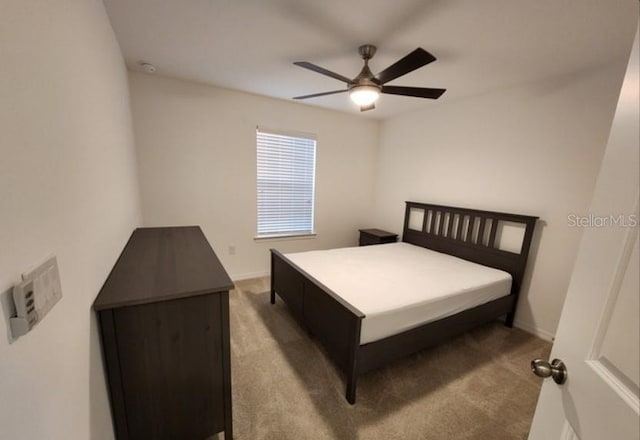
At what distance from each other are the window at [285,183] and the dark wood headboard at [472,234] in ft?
5.04

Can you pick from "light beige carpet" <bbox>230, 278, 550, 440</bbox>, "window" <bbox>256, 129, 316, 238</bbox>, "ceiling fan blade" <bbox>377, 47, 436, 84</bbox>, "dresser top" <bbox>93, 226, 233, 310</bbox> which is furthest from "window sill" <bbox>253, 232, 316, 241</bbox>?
"ceiling fan blade" <bbox>377, 47, 436, 84</bbox>

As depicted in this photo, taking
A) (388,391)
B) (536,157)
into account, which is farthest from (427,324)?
(536,157)

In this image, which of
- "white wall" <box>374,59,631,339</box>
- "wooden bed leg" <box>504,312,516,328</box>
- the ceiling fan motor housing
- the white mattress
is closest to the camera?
the white mattress

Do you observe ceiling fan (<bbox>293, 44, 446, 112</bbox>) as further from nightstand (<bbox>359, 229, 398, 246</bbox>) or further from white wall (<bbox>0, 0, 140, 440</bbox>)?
nightstand (<bbox>359, 229, 398, 246</bbox>)

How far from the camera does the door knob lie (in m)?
0.70

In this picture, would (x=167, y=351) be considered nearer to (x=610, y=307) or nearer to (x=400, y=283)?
(x=610, y=307)

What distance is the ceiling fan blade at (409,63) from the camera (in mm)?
1478

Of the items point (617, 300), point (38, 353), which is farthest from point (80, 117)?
point (617, 300)

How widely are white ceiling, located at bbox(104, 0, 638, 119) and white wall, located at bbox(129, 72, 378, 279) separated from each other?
443 millimetres

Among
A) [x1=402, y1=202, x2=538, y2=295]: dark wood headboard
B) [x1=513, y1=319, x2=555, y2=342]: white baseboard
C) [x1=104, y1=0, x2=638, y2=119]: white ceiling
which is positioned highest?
[x1=104, y1=0, x2=638, y2=119]: white ceiling

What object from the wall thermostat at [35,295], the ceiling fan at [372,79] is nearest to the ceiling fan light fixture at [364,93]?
the ceiling fan at [372,79]

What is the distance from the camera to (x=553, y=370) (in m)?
0.71

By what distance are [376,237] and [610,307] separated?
3304 mm

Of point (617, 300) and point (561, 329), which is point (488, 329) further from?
point (617, 300)
